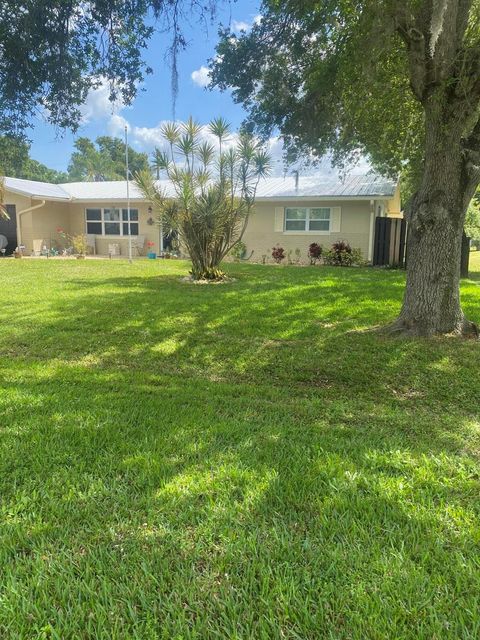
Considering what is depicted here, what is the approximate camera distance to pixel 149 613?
1.67 m

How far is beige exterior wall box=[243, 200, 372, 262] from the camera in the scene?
1652 centimetres

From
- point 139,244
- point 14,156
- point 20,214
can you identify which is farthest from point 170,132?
point 20,214

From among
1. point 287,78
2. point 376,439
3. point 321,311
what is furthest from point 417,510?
point 287,78

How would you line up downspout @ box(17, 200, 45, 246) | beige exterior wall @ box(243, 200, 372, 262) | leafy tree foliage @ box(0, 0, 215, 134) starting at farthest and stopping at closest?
downspout @ box(17, 200, 45, 246), beige exterior wall @ box(243, 200, 372, 262), leafy tree foliage @ box(0, 0, 215, 134)

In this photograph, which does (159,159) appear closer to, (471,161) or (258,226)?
(471,161)

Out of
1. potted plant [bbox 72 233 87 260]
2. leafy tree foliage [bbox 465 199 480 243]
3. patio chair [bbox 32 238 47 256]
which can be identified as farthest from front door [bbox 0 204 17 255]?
leafy tree foliage [bbox 465 199 480 243]

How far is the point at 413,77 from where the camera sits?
17.5 ft

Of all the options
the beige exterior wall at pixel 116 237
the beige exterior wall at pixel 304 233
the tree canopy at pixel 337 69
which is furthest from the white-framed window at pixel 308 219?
the tree canopy at pixel 337 69

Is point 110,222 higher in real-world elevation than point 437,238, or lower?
higher

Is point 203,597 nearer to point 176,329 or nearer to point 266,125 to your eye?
point 176,329

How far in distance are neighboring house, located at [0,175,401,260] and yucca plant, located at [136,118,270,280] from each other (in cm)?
436

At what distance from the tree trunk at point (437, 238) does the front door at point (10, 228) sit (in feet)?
61.7

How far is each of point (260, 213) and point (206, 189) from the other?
7293 mm

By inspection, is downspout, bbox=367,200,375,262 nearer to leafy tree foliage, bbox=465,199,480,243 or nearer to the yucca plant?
the yucca plant
